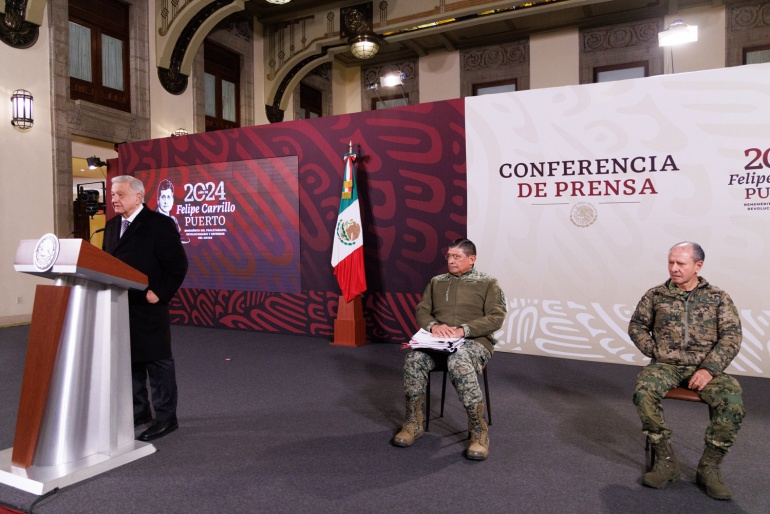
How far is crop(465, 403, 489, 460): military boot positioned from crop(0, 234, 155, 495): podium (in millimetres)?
1651

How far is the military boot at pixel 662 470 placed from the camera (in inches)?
86.7

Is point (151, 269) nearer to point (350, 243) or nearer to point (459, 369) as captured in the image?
point (459, 369)

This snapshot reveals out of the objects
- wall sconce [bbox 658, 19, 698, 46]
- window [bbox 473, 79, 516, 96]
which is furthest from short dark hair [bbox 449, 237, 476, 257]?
window [bbox 473, 79, 516, 96]

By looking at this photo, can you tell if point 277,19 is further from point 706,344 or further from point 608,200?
point 706,344

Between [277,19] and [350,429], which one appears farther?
[277,19]

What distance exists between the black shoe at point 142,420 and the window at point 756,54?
9709mm

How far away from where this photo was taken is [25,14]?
644 centimetres

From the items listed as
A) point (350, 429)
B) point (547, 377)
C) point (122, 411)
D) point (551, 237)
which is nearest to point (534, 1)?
point (551, 237)

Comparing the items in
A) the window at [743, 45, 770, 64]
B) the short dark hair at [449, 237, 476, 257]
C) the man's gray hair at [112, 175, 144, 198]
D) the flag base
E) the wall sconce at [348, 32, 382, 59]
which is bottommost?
the flag base

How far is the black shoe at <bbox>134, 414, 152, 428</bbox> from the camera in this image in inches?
116

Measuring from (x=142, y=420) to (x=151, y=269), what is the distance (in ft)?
2.99

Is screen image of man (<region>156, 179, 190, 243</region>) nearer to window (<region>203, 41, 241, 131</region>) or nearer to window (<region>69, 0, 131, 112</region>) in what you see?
window (<region>69, 0, 131, 112</region>)

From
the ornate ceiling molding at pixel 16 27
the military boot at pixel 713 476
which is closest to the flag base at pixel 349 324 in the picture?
the military boot at pixel 713 476

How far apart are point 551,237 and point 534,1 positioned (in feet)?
17.5
